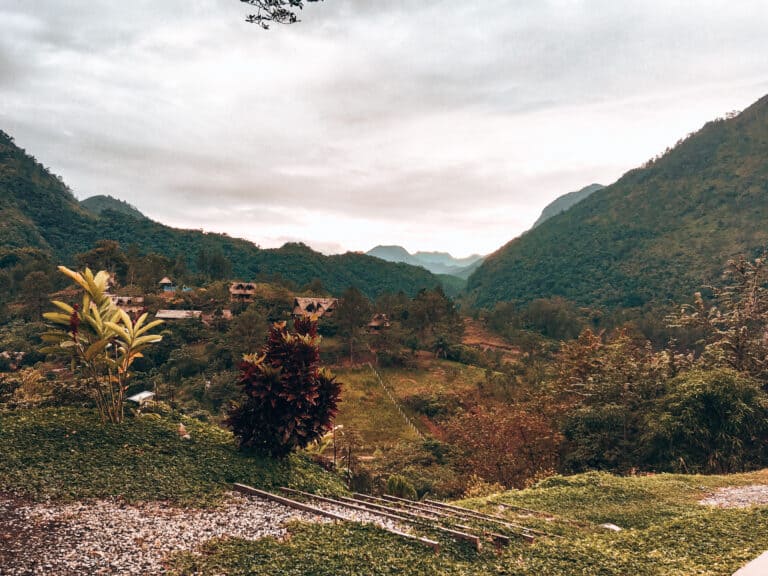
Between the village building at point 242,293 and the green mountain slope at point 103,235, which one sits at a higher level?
the green mountain slope at point 103,235

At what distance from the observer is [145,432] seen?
37.6 ft

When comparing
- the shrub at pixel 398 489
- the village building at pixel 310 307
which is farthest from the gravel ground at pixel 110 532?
the village building at pixel 310 307

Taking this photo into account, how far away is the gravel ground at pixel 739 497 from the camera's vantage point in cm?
1236

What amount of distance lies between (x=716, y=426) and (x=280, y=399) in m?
19.3

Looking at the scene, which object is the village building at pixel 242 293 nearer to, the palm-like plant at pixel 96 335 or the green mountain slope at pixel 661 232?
the palm-like plant at pixel 96 335

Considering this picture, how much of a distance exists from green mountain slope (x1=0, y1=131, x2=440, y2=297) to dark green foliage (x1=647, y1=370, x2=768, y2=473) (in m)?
114

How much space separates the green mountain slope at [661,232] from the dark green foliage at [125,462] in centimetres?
13184

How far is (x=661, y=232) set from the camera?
14912cm

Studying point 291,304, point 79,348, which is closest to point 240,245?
point 291,304

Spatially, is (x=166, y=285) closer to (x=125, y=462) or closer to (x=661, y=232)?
(x=125, y=462)

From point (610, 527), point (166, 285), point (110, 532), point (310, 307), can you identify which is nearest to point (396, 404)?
point (310, 307)

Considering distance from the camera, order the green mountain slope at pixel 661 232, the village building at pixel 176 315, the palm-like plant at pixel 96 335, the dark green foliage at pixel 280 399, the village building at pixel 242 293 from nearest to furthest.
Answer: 1. the palm-like plant at pixel 96 335
2. the dark green foliage at pixel 280 399
3. the village building at pixel 176 315
4. the village building at pixel 242 293
5. the green mountain slope at pixel 661 232

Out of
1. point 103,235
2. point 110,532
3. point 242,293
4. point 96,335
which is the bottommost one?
point 110,532

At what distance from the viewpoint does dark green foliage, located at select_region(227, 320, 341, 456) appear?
11891 mm
